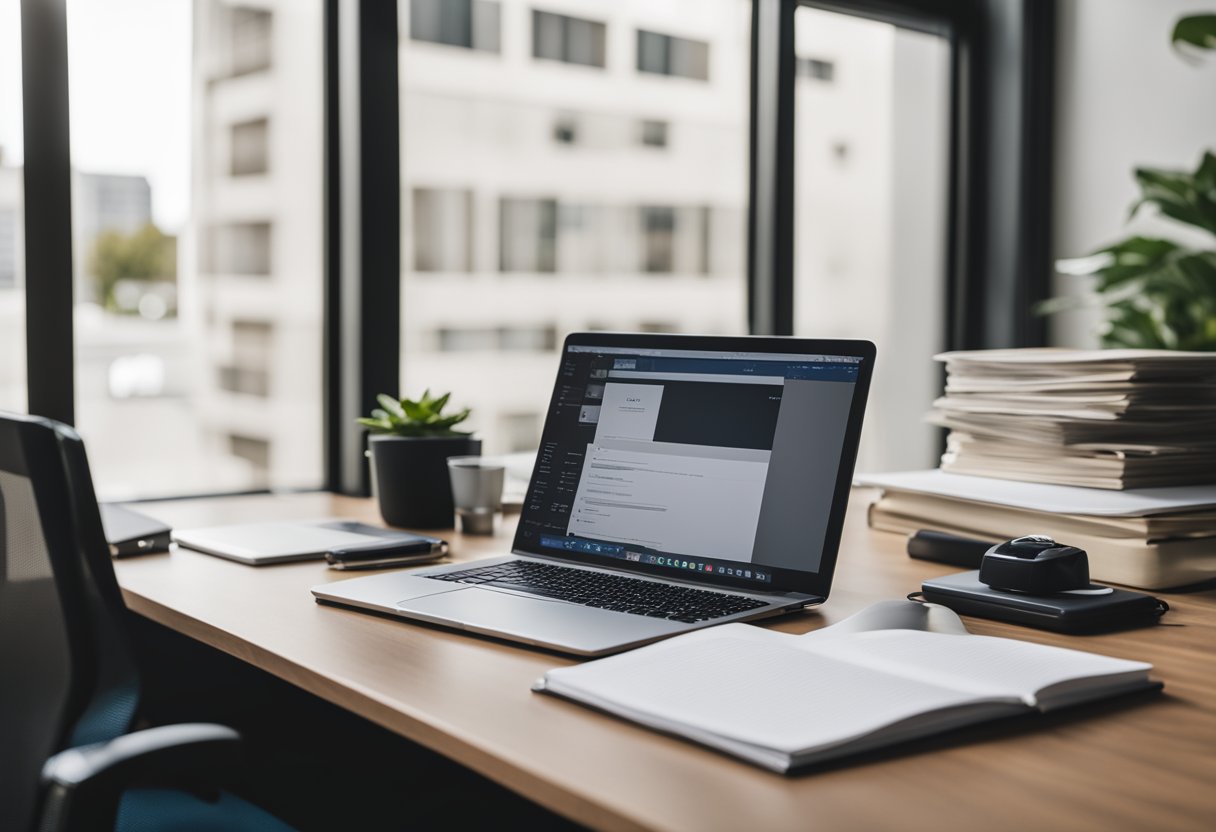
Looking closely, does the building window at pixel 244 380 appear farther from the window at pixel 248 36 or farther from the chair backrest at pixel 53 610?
the chair backrest at pixel 53 610

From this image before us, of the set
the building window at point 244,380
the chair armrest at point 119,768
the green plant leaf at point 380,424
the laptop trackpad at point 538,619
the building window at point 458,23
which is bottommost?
the chair armrest at point 119,768

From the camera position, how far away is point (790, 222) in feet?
8.20

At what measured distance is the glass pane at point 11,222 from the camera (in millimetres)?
1699

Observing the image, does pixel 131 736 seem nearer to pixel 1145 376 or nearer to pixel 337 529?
pixel 337 529

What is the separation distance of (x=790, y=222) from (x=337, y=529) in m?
1.33

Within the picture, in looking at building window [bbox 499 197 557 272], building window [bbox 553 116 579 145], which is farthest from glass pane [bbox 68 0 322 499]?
building window [bbox 553 116 579 145]

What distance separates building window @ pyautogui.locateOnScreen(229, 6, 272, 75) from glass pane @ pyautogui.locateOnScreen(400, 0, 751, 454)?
241 millimetres

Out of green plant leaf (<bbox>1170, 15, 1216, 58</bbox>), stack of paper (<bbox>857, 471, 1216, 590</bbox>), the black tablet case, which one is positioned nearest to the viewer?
the black tablet case

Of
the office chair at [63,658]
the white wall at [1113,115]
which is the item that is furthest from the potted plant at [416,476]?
the white wall at [1113,115]

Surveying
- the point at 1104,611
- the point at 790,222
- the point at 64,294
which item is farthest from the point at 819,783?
the point at 790,222

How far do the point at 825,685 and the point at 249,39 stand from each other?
1.57 meters

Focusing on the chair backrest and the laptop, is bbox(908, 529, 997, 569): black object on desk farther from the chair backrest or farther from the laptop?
the chair backrest

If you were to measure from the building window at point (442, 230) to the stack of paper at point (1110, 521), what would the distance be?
101 cm

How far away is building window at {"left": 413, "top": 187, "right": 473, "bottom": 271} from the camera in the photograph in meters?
2.12
